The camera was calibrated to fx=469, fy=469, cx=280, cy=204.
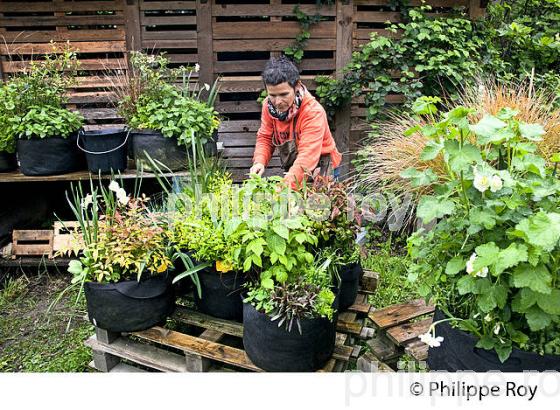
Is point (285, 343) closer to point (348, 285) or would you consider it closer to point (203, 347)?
point (203, 347)

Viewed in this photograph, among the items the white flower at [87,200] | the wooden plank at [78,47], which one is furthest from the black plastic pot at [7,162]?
the white flower at [87,200]

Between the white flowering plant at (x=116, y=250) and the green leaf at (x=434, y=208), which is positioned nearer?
the green leaf at (x=434, y=208)

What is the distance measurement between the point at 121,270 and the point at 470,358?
4.90ft

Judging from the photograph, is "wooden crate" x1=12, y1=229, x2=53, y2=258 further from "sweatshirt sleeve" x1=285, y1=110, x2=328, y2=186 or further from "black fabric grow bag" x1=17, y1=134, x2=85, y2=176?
"sweatshirt sleeve" x1=285, y1=110, x2=328, y2=186

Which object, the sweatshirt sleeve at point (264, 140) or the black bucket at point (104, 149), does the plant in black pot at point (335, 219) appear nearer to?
the sweatshirt sleeve at point (264, 140)

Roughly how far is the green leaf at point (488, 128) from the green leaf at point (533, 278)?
1.31 feet

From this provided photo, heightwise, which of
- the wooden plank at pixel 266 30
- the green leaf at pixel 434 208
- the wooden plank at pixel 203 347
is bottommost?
the wooden plank at pixel 203 347

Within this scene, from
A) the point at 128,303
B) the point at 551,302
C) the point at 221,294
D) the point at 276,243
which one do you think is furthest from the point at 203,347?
the point at 551,302

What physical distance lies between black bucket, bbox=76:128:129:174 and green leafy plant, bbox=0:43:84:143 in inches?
6.8

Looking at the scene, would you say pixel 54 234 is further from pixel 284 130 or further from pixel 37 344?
pixel 284 130

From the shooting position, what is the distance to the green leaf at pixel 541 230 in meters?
1.24

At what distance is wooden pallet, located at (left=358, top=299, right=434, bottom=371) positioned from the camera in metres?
1.97

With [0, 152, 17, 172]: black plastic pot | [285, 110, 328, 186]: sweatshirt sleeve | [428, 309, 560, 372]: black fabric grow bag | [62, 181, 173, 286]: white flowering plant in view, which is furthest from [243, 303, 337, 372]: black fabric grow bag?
[0, 152, 17, 172]: black plastic pot

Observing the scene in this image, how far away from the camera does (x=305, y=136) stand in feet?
9.25
